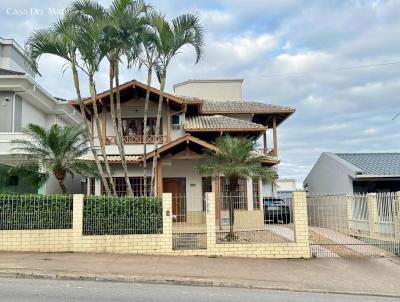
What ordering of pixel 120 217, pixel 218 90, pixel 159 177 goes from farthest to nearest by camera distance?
pixel 218 90, pixel 159 177, pixel 120 217

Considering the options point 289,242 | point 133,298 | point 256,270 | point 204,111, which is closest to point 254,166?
point 289,242

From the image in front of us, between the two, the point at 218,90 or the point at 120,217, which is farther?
the point at 218,90

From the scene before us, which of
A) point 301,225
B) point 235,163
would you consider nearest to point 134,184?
point 235,163

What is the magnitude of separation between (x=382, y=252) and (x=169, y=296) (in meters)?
8.29

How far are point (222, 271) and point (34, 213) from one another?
243 inches

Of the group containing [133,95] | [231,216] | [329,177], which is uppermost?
[133,95]

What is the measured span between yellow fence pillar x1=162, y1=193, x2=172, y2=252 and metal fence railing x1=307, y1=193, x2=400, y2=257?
4.45 m

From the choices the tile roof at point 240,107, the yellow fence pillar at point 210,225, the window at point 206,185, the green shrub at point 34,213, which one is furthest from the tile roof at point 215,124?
the green shrub at point 34,213

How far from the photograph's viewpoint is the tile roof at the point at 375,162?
20688 mm

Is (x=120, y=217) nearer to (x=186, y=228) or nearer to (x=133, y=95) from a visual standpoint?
(x=186, y=228)

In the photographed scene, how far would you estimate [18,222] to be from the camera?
12.8 m

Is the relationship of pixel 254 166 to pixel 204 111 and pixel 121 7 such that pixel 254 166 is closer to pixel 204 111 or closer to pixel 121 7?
pixel 121 7

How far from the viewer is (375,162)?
72.9 ft

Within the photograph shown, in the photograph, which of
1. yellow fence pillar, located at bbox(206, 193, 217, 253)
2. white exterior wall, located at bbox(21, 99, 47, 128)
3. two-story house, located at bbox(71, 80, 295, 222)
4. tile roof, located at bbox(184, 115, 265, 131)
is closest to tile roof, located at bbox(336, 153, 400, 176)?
two-story house, located at bbox(71, 80, 295, 222)
